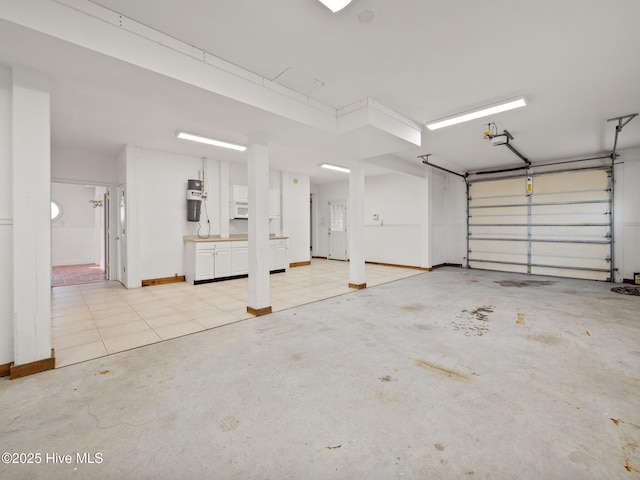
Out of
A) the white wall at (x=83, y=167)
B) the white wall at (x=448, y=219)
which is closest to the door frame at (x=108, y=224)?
the white wall at (x=83, y=167)

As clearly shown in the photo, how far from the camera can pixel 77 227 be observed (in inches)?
385

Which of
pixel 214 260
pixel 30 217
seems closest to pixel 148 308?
pixel 214 260

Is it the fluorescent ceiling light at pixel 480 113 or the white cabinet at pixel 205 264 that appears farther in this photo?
the white cabinet at pixel 205 264

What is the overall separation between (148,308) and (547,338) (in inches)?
210

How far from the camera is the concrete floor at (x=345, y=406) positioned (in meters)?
1.48

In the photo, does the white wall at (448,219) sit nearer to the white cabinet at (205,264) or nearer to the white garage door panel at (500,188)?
the white garage door panel at (500,188)

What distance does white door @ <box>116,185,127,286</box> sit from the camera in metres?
5.82

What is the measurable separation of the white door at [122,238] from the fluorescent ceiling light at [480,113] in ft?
20.1

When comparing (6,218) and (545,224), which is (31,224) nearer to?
(6,218)

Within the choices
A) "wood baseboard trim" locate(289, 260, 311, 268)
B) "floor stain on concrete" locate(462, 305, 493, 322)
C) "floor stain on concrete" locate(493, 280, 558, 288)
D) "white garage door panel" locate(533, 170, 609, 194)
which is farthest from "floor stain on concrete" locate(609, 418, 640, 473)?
"wood baseboard trim" locate(289, 260, 311, 268)

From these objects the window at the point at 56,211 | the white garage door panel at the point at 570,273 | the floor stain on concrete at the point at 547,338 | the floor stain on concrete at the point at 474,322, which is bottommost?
the floor stain on concrete at the point at 547,338

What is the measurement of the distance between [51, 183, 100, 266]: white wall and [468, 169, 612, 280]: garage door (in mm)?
12849

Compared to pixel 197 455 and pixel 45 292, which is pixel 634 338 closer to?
pixel 197 455

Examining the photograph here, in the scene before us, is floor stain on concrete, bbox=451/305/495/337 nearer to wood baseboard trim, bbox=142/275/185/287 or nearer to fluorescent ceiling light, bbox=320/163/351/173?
fluorescent ceiling light, bbox=320/163/351/173
